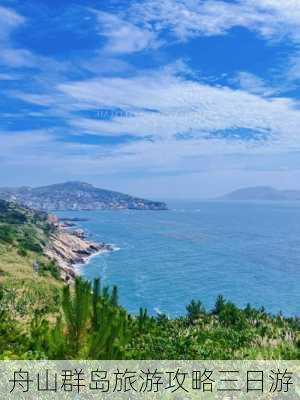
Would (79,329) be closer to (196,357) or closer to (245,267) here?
(196,357)

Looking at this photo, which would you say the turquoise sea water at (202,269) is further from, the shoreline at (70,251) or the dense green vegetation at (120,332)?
the dense green vegetation at (120,332)

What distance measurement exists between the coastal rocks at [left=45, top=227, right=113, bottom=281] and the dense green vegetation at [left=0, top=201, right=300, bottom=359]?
4143 centimetres

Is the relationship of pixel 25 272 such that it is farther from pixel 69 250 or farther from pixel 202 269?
pixel 69 250

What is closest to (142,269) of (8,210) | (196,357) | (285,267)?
(285,267)

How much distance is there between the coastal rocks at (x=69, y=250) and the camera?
83500mm

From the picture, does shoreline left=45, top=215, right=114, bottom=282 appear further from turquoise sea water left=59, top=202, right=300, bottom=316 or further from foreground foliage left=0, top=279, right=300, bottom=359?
foreground foliage left=0, top=279, right=300, bottom=359

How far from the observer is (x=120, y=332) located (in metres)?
11.7

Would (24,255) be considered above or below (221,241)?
below

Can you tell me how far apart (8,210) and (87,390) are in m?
129

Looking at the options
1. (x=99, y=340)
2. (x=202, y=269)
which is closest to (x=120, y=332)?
(x=99, y=340)

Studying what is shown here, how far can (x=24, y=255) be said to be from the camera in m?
72.9

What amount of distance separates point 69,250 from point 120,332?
8797 cm

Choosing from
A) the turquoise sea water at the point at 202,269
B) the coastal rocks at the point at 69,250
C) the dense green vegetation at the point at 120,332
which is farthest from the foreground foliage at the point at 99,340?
the coastal rocks at the point at 69,250

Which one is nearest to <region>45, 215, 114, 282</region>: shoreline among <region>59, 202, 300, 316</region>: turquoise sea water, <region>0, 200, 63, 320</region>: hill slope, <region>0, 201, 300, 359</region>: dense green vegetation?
<region>0, 200, 63, 320</region>: hill slope
